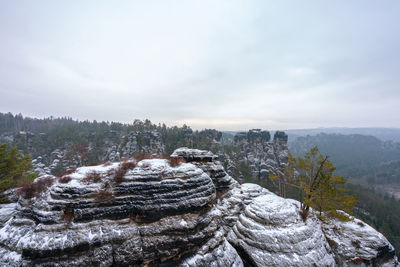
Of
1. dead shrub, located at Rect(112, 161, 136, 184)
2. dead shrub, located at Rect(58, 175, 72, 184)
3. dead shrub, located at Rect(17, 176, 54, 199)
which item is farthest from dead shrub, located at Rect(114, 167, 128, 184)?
dead shrub, located at Rect(17, 176, 54, 199)

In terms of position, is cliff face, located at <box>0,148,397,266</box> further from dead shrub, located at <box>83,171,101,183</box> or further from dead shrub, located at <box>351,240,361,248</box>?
dead shrub, located at <box>351,240,361,248</box>

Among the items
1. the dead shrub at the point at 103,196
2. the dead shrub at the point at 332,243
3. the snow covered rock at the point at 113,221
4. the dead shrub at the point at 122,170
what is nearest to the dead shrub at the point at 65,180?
the snow covered rock at the point at 113,221

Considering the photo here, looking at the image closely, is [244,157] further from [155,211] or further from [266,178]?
[155,211]

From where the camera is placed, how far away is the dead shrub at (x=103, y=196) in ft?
30.8

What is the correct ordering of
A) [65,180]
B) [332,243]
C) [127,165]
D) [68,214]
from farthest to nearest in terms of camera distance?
[332,243], [127,165], [65,180], [68,214]

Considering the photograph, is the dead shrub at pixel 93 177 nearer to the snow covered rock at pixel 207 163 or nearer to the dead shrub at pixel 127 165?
the dead shrub at pixel 127 165

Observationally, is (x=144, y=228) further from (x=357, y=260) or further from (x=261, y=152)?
(x=261, y=152)

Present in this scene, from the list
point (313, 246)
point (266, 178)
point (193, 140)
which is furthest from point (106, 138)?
point (313, 246)

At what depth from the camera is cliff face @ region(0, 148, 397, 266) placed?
27.4ft

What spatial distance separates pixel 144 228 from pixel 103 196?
3.11 m

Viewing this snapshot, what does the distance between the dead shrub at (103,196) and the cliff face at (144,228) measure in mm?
52

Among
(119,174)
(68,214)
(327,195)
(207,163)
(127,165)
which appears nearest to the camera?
(68,214)

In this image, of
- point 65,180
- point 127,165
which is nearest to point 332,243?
point 127,165

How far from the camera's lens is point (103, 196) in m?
9.52
